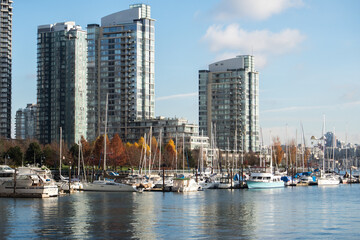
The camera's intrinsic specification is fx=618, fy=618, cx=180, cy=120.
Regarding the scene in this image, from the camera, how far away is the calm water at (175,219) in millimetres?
53312

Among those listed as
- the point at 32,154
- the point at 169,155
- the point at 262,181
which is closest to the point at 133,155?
the point at 169,155

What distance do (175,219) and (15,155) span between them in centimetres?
9621

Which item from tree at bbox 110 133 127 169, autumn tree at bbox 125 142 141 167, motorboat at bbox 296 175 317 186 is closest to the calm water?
motorboat at bbox 296 175 317 186

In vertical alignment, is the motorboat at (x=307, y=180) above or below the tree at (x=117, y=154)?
below

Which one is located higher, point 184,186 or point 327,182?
point 184,186

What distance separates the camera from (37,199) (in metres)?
89.4

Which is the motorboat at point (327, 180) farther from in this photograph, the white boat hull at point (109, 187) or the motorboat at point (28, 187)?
the motorboat at point (28, 187)

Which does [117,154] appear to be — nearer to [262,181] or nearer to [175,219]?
[262,181]

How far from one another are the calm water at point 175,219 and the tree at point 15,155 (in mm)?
63121

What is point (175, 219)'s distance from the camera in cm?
6506

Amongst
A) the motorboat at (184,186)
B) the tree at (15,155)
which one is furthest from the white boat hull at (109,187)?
the tree at (15,155)

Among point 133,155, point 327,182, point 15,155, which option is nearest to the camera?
point 15,155

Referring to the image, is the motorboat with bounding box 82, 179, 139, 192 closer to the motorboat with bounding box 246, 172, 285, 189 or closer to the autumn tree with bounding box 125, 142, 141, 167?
the motorboat with bounding box 246, 172, 285, 189

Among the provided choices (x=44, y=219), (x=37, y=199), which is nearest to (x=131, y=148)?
(x=37, y=199)
